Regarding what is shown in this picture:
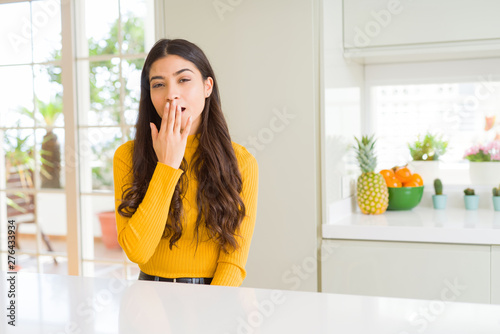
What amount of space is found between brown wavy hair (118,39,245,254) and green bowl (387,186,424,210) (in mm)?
1213

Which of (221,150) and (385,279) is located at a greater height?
(221,150)

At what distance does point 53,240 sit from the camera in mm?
8875

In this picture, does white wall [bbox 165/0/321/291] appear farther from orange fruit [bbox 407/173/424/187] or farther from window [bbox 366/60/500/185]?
window [bbox 366/60/500/185]

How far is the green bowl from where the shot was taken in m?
2.41

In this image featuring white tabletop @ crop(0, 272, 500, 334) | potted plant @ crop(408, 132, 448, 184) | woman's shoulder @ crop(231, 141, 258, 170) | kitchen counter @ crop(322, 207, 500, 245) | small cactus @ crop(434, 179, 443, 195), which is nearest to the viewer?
white tabletop @ crop(0, 272, 500, 334)

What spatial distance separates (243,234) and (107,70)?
6706 mm

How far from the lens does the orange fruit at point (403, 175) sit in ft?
8.09

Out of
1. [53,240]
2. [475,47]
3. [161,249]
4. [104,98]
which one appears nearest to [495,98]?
[475,47]

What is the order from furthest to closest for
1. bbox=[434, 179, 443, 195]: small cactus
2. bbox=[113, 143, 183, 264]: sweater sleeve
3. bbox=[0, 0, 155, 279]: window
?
bbox=[0, 0, 155, 279]: window
bbox=[434, 179, 443, 195]: small cactus
bbox=[113, 143, 183, 264]: sweater sleeve

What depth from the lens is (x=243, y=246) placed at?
1403mm

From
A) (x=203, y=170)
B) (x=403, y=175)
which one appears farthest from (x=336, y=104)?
(x=203, y=170)

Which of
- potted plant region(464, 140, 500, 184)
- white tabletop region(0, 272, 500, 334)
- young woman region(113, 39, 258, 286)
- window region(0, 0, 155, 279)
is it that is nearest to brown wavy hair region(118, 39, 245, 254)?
young woman region(113, 39, 258, 286)

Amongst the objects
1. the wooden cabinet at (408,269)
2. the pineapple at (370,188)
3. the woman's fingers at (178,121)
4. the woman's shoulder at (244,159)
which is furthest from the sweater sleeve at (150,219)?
the pineapple at (370,188)

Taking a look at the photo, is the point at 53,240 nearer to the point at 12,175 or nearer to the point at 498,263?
the point at 12,175
